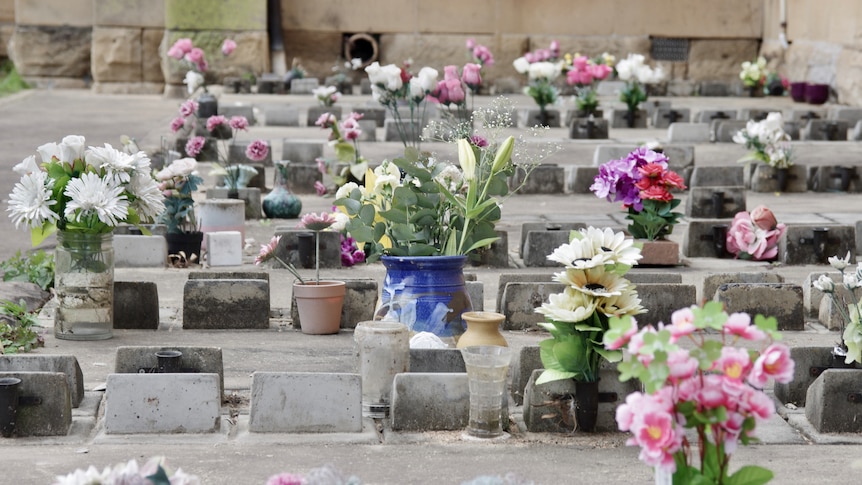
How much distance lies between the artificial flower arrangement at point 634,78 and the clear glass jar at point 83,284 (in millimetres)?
11226

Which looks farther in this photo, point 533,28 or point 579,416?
point 533,28

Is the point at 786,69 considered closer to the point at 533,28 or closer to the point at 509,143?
the point at 533,28

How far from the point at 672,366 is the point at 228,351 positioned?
3607 millimetres

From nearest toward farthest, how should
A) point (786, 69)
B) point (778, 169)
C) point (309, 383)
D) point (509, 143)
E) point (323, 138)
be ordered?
point (309, 383) → point (509, 143) → point (778, 169) → point (323, 138) → point (786, 69)

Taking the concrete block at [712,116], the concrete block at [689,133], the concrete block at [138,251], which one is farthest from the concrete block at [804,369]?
the concrete block at [712,116]

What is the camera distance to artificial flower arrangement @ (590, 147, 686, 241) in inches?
321

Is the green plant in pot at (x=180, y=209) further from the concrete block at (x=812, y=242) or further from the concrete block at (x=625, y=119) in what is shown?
the concrete block at (x=625, y=119)

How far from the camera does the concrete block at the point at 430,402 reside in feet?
16.4

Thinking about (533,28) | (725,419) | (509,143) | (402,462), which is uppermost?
(533,28)

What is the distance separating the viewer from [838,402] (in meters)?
5.03

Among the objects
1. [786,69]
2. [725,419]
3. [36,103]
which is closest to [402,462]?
[725,419]

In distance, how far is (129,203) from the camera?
637 cm

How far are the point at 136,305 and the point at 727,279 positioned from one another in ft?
9.27

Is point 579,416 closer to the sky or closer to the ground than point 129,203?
closer to the ground
